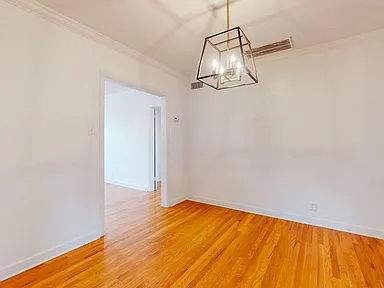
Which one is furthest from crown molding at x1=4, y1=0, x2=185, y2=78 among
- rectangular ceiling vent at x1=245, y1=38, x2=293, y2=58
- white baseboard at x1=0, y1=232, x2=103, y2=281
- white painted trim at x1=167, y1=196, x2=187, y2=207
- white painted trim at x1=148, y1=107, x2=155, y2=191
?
white painted trim at x1=167, y1=196, x2=187, y2=207

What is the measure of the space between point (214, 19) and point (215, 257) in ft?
9.05

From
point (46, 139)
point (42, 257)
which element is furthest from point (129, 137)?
point (42, 257)

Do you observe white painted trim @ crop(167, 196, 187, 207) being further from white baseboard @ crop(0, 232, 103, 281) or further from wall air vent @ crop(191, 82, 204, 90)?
wall air vent @ crop(191, 82, 204, 90)

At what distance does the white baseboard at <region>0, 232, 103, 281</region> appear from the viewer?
1963mm

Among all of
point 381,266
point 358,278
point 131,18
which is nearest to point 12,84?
point 131,18

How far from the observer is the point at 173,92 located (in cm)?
421

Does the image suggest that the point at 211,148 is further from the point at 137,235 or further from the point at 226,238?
the point at 137,235

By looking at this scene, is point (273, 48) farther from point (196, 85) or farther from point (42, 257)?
point (42, 257)

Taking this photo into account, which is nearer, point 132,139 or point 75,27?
point 75,27

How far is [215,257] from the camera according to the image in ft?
7.63

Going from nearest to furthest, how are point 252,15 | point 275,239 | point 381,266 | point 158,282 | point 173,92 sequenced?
point 158,282 < point 381,266 < point 252,15 < point 275,239 < point 173,92

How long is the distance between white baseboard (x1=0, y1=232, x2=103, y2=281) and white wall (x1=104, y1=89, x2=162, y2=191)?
8.89 feet

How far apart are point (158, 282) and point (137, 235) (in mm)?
1040

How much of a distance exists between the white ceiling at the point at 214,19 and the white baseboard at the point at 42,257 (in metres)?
2.64
